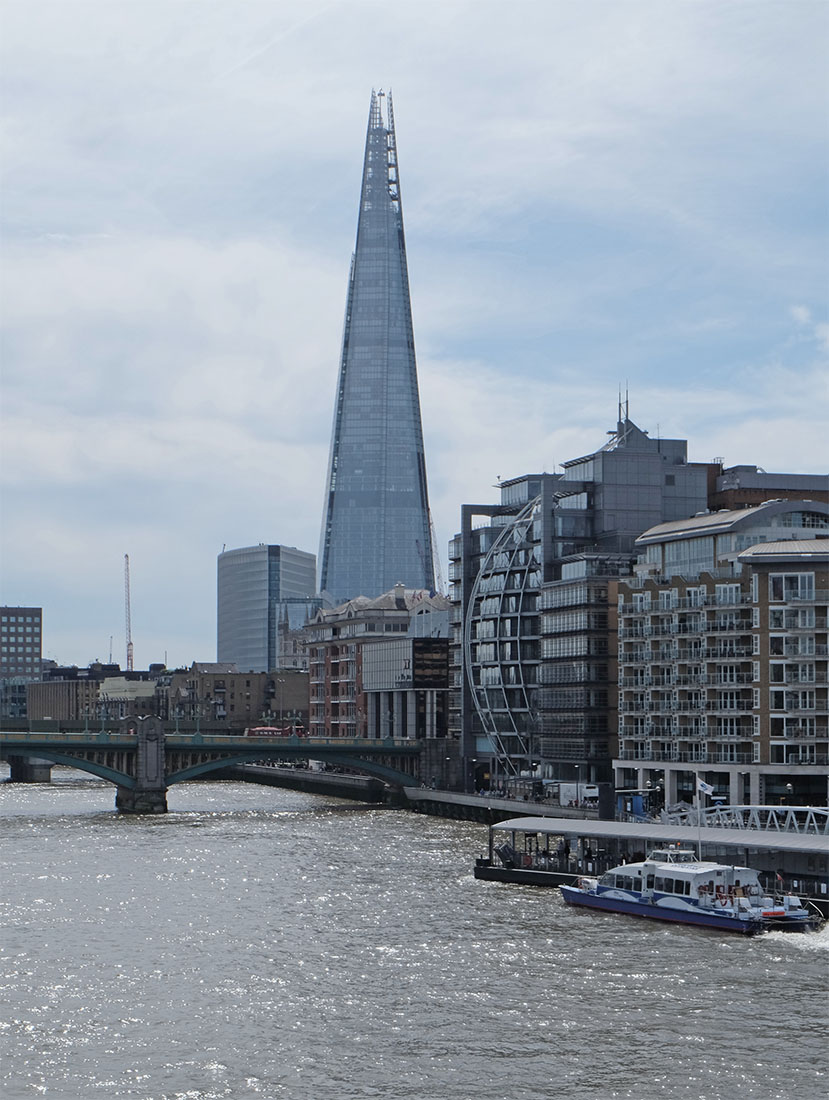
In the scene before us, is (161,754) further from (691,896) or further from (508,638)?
(691,896)

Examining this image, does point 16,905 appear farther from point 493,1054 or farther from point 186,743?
point 186,743

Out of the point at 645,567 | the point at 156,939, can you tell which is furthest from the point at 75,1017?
the point at 645,567

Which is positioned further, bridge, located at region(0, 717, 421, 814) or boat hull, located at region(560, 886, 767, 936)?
bridge, located at region(0, 717, 421, 814)

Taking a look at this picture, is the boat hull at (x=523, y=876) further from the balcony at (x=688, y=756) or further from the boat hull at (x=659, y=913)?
the balcony at (x=688, y=756)

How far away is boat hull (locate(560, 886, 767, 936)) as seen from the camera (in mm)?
83938

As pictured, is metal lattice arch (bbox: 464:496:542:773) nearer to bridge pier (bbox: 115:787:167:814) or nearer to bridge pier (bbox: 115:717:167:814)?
bridge pier (bbox: 115:717:167:814)

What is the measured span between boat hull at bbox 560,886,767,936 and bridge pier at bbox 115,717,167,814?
73.2 meters

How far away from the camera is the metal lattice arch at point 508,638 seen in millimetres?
164625

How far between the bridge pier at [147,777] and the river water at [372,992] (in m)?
52.0

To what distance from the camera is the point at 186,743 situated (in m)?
169

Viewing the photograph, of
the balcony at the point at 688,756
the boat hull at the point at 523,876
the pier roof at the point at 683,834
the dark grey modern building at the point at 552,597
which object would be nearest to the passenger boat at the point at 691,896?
the pier roof at the point at 683,834

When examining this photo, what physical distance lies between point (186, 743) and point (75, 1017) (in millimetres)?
106768

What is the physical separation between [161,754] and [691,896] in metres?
86.2

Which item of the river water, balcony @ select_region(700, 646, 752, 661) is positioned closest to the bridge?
balcony @ select_region(700, 646, 752, 661)
